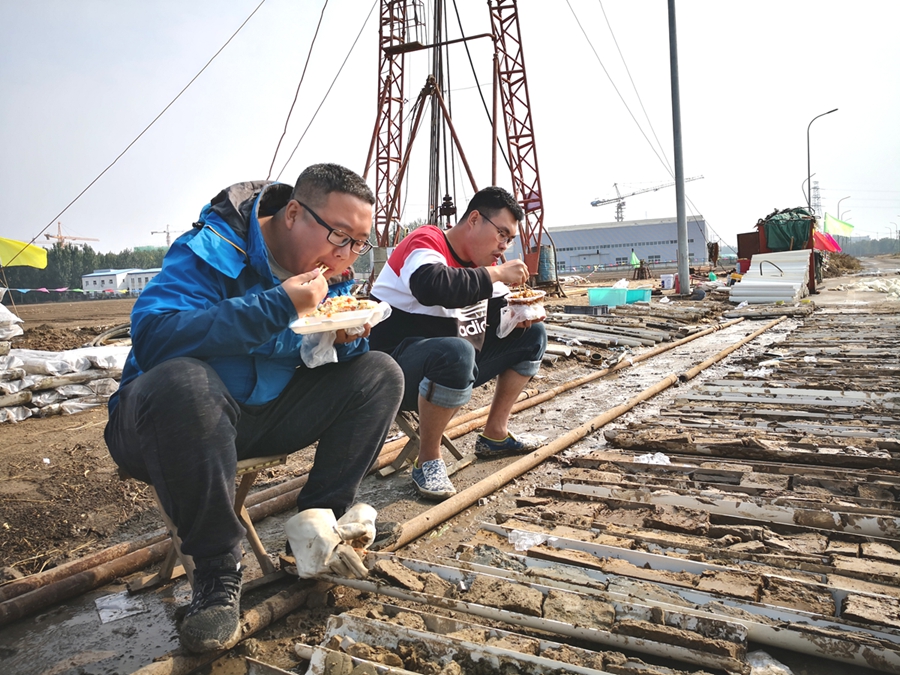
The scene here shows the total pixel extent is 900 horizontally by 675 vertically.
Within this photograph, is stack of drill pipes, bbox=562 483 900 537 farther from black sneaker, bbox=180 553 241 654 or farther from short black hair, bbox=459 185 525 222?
black sneaker, bbox=180 553 241 654

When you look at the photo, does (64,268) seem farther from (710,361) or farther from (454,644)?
(454,644)

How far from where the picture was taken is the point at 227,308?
70.0 inches

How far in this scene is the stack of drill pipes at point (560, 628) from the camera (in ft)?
4.91

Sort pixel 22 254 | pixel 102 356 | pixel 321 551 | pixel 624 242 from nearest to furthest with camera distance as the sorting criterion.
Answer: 1. pixel 321 551
2. pixel 102 356
3. pixel 22 254
4. pixel 624 242

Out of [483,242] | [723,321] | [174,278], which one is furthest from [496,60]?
[174,278]

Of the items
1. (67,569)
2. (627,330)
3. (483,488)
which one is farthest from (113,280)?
(483,488)

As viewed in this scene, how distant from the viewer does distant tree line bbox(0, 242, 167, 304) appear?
46.5 metres

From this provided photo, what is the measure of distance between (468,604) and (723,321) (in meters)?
11.2

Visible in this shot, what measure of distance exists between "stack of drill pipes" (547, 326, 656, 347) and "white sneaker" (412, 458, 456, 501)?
6489 millimetres

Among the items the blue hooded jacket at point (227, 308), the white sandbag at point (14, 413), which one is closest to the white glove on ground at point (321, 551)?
the blue hooded jacket at point (227, 308)

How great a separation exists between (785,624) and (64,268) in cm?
6839

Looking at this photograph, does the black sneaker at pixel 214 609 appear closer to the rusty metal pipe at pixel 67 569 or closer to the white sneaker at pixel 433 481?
the rusty metal pipe at pixel 67 569

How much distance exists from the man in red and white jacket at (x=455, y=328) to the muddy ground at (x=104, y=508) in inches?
11.3

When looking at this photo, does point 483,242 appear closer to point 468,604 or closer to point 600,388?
point 468,604
